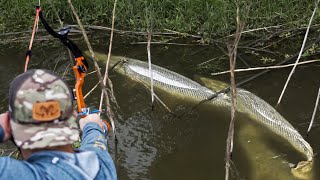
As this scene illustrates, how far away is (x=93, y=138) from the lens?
2.00 m

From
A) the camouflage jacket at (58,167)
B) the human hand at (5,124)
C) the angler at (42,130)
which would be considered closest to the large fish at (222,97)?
the camouflage jacket at (58,167)

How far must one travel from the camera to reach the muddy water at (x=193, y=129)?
164 inches

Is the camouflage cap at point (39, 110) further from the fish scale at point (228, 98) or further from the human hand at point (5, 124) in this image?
Result: the fish scale at point (228, 98)

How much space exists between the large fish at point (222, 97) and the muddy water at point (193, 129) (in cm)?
8

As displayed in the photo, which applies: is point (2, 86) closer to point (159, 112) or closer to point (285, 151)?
point (159, 112)

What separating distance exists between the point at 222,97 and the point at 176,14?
7.46ft

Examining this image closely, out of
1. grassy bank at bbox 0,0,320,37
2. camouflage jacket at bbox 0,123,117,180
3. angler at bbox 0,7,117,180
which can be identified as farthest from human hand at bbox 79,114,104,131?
grassy bank at bbox 0,0,320,37

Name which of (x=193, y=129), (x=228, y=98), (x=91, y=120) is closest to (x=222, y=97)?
(x=228, y=98)

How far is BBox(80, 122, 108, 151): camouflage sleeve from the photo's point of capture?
1.93 metres

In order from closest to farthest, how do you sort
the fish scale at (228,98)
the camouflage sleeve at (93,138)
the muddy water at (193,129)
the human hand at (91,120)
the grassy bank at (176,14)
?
1. the camouflage sleeve at (93,138)
2. the human hand at (91,120)
3. the muddy water at (193,129)
4. the fish scale at (228,98)
5. the grassy bank at (176,14)

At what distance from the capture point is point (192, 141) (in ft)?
15.0

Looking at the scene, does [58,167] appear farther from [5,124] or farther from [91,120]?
[91,120]

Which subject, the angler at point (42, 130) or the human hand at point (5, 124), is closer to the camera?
the angler at point (42, 130)

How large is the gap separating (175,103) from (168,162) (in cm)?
114
